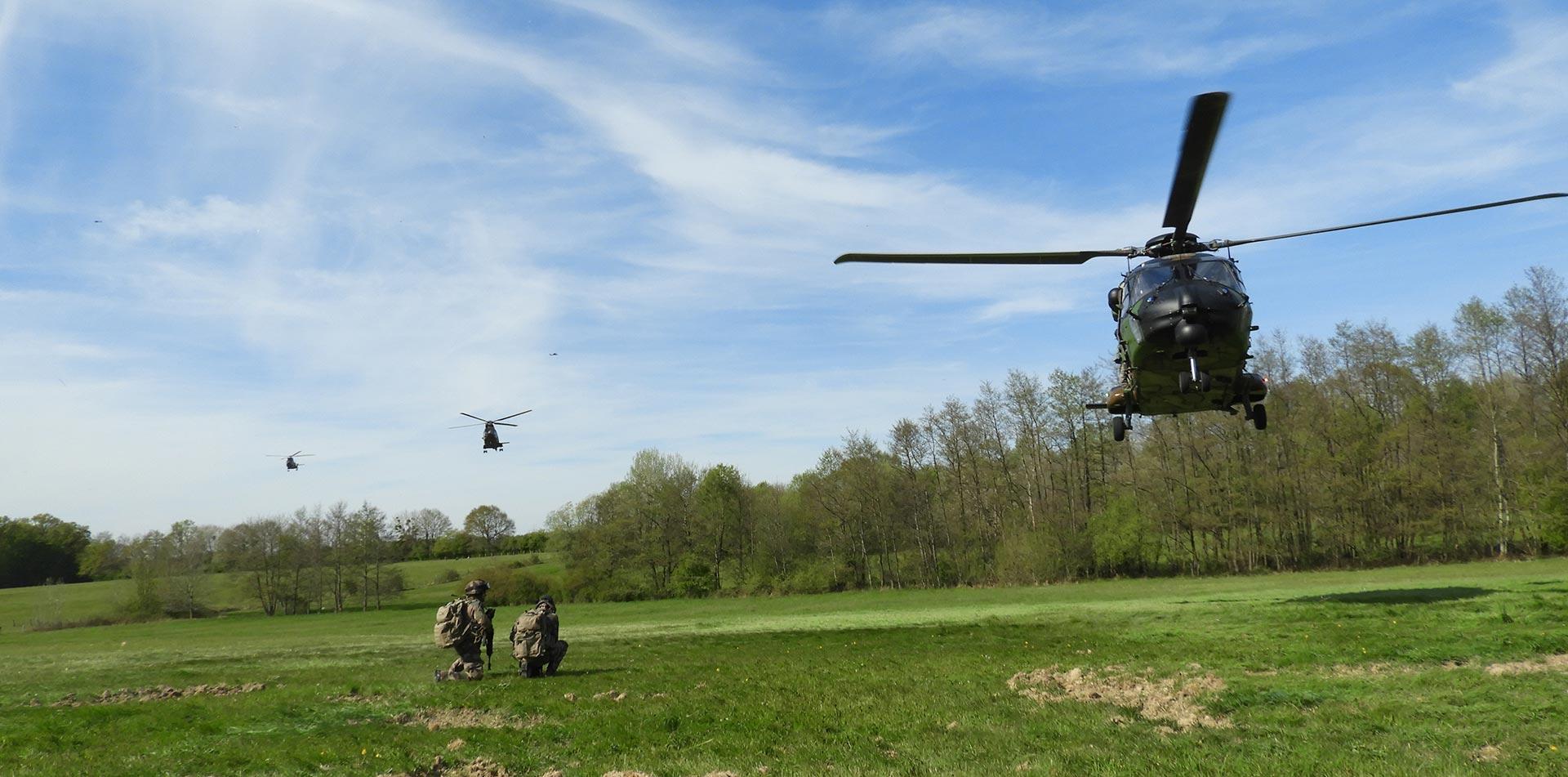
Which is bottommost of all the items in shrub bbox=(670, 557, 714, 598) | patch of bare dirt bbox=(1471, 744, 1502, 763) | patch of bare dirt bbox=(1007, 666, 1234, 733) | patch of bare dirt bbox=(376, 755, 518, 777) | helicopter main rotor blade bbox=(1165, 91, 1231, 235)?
shrub bbox=(670, 557, 714, 598)

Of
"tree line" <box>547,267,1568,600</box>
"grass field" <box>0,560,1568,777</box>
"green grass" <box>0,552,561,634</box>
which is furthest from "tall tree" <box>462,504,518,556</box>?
"grass field" <box>0,560,1568,777</box>

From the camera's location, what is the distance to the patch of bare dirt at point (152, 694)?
16.8 m

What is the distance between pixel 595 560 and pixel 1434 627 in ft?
233

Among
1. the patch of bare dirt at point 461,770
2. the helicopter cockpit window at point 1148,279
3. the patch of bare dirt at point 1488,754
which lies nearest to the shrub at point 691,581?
the helicopter cockpit window at point 1148,279

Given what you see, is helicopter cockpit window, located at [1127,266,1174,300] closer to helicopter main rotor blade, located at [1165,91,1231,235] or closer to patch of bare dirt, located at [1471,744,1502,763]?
helicopter main rotor blade, located at [1165,91,1231,235]

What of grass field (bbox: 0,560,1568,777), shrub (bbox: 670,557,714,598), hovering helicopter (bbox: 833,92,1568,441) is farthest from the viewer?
shrub (bbox: 670,557,714,598)

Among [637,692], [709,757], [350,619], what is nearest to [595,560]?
[350,619]

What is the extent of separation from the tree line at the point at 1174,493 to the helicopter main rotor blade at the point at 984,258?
4409 centimetres

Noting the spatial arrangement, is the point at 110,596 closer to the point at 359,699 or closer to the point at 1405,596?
the point at 359,699

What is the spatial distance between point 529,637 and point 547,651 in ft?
1.57

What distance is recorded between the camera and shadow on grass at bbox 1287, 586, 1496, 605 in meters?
23.6

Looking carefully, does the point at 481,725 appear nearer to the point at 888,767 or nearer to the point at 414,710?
the point at 414,710

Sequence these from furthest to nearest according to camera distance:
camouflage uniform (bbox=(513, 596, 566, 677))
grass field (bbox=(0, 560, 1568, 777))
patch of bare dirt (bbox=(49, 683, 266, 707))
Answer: camouflage uniform (bbox=(513, 596, 566, 677)) → patch of bare dirt (bbox=(49, 683, 266, 707)) → grass field (bbox=(0, 560, 1568, 777))

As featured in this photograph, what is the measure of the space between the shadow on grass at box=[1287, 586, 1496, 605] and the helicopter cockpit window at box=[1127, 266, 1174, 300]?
14.1 meters
